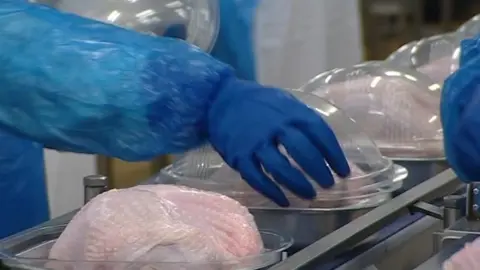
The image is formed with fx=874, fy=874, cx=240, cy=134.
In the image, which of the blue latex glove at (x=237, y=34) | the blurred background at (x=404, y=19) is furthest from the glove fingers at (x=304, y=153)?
the blurred background at (x=404, y=19)

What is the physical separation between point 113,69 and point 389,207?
1.21 feet

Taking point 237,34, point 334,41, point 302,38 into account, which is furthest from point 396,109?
point 334,41

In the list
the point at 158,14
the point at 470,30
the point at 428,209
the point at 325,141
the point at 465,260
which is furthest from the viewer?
the point at 470,30

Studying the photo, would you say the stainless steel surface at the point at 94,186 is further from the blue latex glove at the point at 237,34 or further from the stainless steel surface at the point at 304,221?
the blue latex glove at the point at 237,34

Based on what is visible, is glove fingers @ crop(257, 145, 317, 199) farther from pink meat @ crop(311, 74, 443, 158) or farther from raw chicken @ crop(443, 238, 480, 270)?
pink meat @ crop(311, 74, 443, 158)

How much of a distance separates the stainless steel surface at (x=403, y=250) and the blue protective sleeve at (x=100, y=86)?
0.22 meters

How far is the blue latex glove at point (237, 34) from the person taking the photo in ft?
4.50

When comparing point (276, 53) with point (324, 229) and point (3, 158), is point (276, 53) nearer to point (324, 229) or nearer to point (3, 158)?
point (3, 158)

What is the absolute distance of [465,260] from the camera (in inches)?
31.7

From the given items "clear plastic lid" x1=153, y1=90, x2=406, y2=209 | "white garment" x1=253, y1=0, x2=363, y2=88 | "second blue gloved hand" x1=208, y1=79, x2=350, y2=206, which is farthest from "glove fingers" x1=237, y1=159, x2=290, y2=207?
"white garment" x1=253, y1=0, x2=363, y2=88

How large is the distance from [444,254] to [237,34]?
65 cm

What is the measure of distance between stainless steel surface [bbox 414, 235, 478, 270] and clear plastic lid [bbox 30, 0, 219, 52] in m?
0.49

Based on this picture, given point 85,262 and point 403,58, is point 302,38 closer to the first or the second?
point 403,58

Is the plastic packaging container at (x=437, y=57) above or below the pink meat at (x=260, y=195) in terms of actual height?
above
